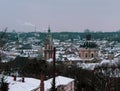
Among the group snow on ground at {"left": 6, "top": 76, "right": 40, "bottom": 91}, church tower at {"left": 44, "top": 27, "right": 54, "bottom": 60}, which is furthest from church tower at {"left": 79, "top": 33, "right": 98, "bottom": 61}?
snow on ground at {"left": 6, "top": 76, "right": 40, "bottom": 91}

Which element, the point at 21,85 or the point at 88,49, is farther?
the point at 88,49

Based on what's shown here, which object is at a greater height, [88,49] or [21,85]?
[21,85]

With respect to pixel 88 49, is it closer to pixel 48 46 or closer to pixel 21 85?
pixel 48 46

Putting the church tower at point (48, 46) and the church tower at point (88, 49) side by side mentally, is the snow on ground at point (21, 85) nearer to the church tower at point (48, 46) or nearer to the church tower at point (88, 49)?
the church tower at point (48, 46)

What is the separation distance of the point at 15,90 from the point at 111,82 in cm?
2321

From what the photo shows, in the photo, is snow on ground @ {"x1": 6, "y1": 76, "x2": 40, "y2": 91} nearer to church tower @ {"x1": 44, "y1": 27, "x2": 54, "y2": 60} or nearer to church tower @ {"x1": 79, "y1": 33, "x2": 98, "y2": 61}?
church tower @ {"x1": 44, "y1": 27, "x2": 54, "y2": 60}

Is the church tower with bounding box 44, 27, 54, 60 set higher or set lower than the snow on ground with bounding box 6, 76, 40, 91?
lower

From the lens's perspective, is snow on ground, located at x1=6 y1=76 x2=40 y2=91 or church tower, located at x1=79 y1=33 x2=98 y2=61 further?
church tower, located at x1=79 y1=33 x2=98 y2=61

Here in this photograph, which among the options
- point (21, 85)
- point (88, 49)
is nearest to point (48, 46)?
point (88, 49)

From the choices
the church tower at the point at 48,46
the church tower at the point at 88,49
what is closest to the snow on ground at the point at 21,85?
the church tower at the point at 48,46

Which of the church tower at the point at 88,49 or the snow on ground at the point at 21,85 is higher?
the snow on ground at the point at 21,85

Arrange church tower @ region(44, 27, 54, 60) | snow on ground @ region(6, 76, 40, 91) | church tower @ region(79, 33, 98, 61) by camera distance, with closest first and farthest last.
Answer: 1. snow on ground @ region(6, 76, 40, 91)
2. church tower @ region(44, 27, 54, 60)
3. church tower @ region(79, 33, 98, 61)

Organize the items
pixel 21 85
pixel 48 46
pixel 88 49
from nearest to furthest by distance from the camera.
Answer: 1. pixel 21 85
2. pixel 48 46
3. pixel 88 49

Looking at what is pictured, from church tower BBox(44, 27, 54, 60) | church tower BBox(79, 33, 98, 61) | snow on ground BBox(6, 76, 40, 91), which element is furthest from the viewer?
church tower BBox(79, 33, 98, 61)
